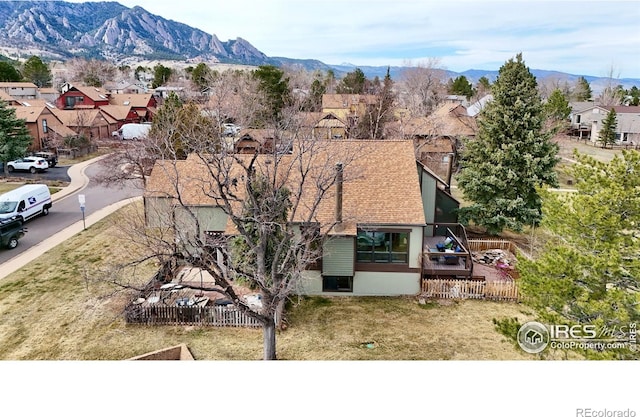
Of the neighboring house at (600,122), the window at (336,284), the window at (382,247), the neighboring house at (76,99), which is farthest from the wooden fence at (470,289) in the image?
the neighboring house at (76,99)

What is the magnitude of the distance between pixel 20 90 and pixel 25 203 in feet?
136

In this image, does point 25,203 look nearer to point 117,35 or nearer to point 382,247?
point 382,247

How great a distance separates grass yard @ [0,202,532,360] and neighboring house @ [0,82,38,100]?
150ft

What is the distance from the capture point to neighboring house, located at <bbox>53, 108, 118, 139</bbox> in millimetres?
36156

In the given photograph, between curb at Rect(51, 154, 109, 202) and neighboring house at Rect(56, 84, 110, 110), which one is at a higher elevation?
neighboring house at Rect(56, 84, 110, 110)

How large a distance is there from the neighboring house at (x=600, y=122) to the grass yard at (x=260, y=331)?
134 ft

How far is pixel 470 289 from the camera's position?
13.6 metres

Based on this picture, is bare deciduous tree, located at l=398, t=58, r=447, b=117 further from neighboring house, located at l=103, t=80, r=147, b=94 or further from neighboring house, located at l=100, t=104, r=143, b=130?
neighboring house, located at l=103, t=80, r=147, b=94

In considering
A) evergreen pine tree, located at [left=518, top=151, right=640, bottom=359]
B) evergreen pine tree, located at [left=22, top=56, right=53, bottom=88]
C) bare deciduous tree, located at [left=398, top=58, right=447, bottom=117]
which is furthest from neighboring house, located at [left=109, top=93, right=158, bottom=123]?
evergreen pine tree, located at [left=518, top=151, right=640, bottom=359]

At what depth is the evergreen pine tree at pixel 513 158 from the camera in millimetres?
17734

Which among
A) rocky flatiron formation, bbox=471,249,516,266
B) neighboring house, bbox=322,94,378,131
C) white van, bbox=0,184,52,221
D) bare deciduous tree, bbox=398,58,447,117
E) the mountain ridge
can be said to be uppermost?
the mountain ridge

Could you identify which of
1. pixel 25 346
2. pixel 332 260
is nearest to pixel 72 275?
pixel 25 346

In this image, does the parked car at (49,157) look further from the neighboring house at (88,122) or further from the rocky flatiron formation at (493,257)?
the rocky flatiron formation at (493,257)

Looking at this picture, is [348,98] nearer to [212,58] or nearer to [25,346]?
[212,58]
